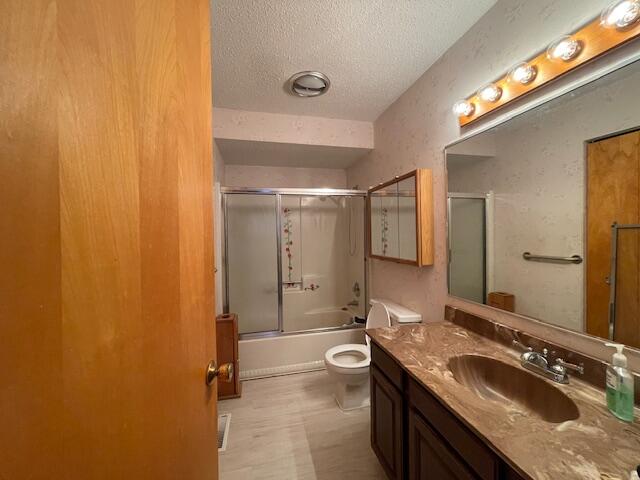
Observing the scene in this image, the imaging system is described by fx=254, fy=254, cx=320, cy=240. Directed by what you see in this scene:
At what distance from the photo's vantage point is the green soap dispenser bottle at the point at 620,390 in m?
0.76

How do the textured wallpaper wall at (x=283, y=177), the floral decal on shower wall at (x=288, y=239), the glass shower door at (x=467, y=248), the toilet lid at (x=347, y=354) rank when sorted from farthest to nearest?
the floral decal on shower wall at (x=288, y=239) → the textured wallpaper wall at (x=283, y=177) → the toilet lid at (x=347, y=354) → the glass shower door at (x=467, y=248)

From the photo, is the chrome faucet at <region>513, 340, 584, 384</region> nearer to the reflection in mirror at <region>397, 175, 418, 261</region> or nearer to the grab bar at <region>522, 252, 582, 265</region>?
the grab bar at <region>522, 252, 582, 265</region>

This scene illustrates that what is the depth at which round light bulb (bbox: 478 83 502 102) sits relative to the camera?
4.18 ft

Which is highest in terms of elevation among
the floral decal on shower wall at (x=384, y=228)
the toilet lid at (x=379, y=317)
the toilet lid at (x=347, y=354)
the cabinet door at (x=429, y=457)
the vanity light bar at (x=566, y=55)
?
the vanity light bar at (x=566, y=55)

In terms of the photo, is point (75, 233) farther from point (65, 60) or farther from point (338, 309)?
point (338, 309)

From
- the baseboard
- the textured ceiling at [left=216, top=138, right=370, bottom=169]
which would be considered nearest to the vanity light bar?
the textured ceiling at [left=216, top=138, right=370, bottom=169]

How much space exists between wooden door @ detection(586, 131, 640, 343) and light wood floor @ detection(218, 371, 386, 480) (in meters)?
1.38

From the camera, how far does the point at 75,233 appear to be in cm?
35

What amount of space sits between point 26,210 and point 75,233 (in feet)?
0.19

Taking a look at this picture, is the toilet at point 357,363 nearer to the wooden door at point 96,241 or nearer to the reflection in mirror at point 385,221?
the reflection in mirror at point 385,221

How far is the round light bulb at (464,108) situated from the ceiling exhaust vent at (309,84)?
3.13 ft

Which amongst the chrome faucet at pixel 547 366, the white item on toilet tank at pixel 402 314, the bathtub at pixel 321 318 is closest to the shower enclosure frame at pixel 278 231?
the bathtub at pixel 321 318

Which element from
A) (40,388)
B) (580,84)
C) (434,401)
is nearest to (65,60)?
(40,388)

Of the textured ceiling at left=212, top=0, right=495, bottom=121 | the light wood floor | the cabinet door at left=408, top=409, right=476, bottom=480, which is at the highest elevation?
the textured ceiling at left=212, top=0, right=495, bottom=121
